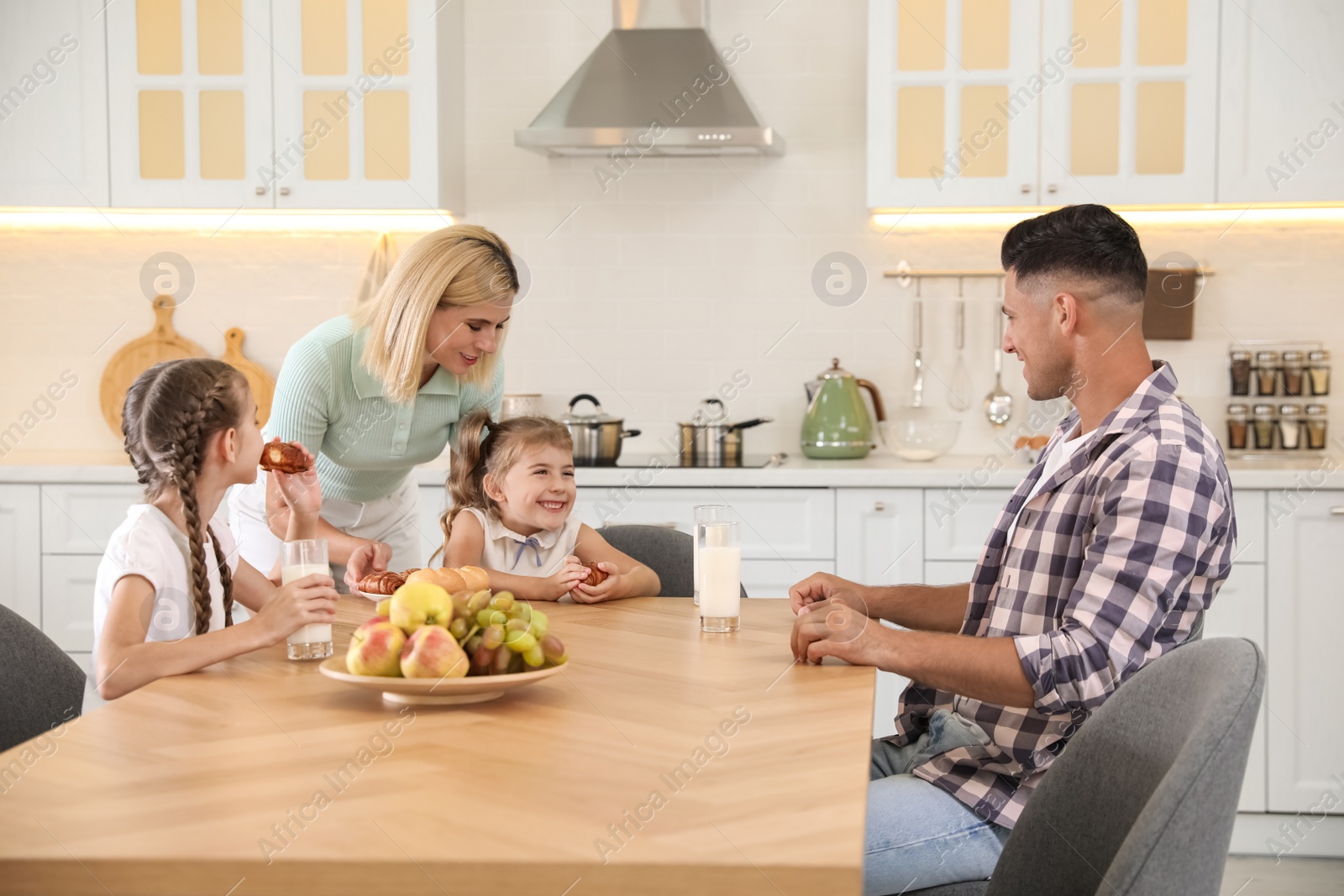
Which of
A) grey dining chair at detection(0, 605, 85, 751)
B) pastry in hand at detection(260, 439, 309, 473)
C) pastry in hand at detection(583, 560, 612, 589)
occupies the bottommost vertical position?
grey dining chair at detection(0, 605, 85, 751)

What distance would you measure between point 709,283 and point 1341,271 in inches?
73.6

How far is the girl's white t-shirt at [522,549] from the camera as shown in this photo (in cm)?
220

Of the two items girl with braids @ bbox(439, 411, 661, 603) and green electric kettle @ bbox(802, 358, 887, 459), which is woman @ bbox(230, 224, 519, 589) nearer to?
girl with braids @ bbox(439, 411, 661, 603)

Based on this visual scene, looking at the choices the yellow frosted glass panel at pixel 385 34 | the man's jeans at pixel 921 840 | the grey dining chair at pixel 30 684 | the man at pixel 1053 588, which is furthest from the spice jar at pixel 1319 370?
the grey dining chair at pixel 30 684

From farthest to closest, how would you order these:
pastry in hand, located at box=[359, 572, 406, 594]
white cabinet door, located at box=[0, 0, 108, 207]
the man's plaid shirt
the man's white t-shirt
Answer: white cabinet door, located at box=[0, 0, 108, 207], pastry in hand, located at box=[359, 572, 406, 594], the man's white t-shirt, the man's plaid shirt

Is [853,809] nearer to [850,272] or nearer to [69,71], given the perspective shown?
[850,272]

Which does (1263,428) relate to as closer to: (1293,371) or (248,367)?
(1293,371)

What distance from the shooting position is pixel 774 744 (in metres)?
1.14

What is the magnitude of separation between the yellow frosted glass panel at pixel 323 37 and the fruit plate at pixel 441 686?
2666 mm

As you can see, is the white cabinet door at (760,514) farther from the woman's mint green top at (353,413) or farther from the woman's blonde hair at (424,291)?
the woman's blonde hair at (424,291)

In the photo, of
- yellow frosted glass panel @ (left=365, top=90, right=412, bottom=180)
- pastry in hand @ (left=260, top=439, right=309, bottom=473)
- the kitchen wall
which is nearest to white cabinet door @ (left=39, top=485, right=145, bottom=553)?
the kitchen wall

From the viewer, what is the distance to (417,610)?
4.22ft

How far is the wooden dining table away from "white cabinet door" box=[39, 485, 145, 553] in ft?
7.01

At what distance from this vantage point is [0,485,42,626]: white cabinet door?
11.0ft
